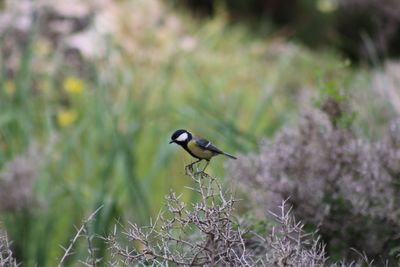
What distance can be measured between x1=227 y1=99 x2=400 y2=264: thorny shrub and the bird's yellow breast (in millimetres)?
827

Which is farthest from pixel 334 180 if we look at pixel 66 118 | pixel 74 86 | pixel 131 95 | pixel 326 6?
pixel 326 6

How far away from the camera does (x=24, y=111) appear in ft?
14.4

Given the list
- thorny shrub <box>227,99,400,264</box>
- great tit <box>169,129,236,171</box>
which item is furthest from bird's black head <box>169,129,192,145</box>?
thorny shrub <box>227,99,400,264</box>

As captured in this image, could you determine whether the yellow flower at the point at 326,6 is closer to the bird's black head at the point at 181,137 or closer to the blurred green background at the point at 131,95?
the blurred green background at the point at 131,95

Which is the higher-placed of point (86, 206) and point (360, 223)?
point (360, 223)

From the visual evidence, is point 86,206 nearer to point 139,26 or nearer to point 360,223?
point 360,223

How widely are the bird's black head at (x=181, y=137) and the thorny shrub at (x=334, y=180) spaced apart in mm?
928

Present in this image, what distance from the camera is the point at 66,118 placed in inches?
220

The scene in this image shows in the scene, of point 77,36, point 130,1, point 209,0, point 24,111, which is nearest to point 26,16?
point 77,36

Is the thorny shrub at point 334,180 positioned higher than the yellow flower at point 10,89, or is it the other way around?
the thorny shrub at point 334,180

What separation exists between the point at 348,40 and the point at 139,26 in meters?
3.96

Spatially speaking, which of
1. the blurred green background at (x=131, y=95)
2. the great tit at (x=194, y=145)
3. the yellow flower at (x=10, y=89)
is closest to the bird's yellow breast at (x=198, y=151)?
the great tit at (x=194, y=145)

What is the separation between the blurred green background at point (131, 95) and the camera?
3.66 metres

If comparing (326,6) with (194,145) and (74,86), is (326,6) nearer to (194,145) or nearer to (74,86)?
(74,86)
